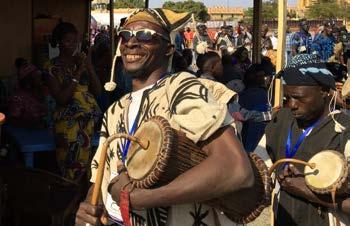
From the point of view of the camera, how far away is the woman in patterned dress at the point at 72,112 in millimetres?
4379

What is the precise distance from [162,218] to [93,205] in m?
0.23

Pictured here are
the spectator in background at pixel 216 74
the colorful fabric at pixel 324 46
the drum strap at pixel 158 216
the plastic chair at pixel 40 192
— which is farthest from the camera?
the colorful fabric at pixel 324 46

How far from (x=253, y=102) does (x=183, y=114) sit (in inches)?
171

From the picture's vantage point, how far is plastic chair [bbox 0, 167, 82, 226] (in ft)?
14.0

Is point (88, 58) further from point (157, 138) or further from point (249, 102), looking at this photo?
point (157, 138)

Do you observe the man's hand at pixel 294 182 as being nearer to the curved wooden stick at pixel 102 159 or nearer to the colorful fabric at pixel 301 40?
the curved wooden stick at pixel 102 159

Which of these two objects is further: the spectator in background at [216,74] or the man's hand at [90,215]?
the spectator in background at [216,74]

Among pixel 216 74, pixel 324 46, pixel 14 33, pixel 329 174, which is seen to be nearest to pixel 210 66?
pixel 216 74

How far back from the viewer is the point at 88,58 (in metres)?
4.65

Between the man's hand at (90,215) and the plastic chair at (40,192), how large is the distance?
7.29 feet

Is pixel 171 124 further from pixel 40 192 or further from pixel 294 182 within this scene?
pixel 40 192

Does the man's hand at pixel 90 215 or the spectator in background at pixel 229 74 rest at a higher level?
the spectator in background at pixel 229 74

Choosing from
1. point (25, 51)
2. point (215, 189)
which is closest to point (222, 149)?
point (215, 189)

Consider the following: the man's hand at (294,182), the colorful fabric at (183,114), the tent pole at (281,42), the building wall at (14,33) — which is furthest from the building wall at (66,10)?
the colorful fabric at (183,114)
